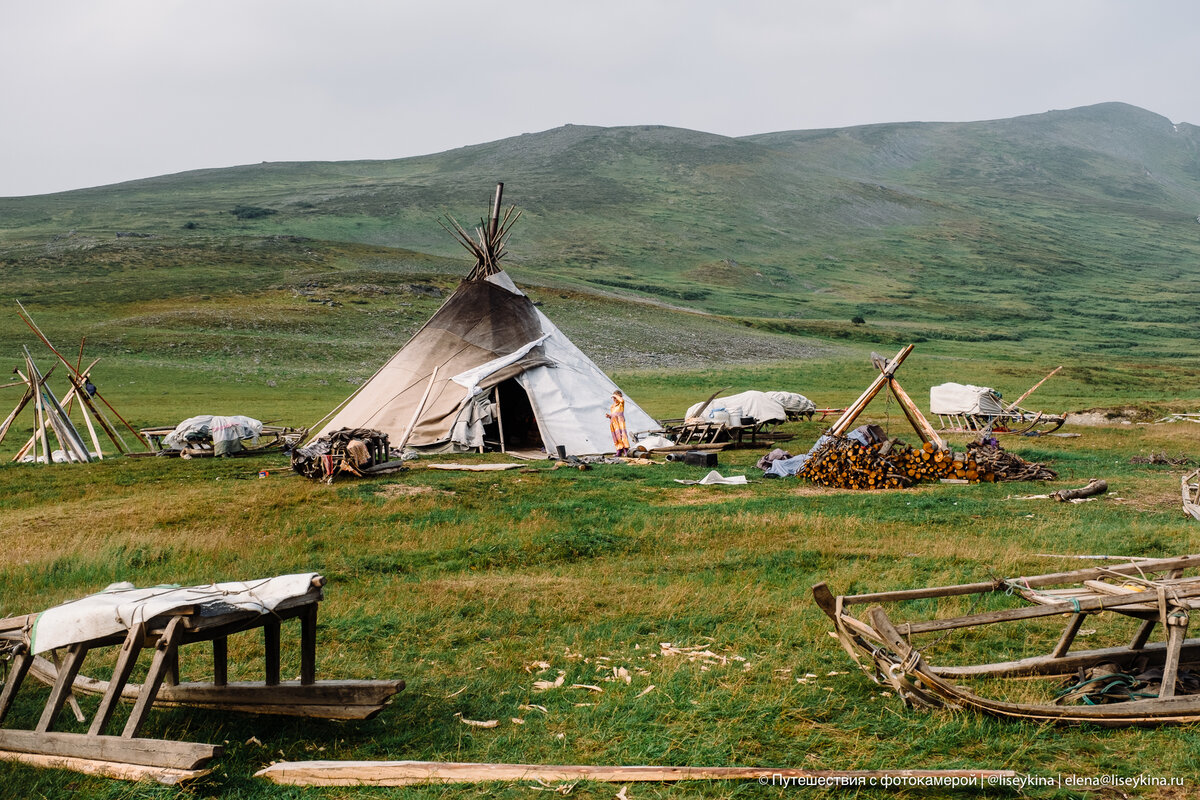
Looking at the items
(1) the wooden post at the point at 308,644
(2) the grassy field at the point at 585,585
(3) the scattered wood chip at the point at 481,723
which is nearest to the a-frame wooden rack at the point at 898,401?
(2) the grassy field at the point at 585,585

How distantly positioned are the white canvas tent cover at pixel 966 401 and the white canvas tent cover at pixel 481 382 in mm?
11598

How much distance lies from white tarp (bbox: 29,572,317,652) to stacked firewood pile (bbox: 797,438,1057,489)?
1319cm

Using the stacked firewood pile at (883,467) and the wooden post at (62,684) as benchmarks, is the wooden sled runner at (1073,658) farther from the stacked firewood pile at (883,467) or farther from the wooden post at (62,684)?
the stacked firewood pile at (883,467)

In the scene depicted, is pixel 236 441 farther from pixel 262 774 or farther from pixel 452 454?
pixel 262 774

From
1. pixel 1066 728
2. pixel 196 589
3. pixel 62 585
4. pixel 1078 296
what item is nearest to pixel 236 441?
pixel 62 585

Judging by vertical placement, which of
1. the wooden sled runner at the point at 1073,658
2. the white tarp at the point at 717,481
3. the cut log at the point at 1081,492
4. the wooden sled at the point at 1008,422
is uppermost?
the wooden sled runner at the point at 1073,658

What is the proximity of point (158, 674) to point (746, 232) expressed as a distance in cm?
14391

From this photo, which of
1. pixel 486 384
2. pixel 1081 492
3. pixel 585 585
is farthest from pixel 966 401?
pixel 585 585

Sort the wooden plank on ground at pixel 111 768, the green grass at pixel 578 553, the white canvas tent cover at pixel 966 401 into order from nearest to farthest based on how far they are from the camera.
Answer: the wooden plank on ground at pixel 111 768 < the green grass at pixel 578 553 < the white canvas tent cover at pixel 966 401

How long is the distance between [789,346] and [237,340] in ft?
119

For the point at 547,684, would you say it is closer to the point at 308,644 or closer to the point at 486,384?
the point at 308,644

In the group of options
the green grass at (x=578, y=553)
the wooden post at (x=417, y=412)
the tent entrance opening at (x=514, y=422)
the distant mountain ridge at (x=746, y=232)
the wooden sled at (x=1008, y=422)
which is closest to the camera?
the green grass at (x=578, y=553)

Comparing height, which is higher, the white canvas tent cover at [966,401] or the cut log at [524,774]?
the cut log at [524,774]

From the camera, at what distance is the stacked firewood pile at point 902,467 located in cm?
1705
